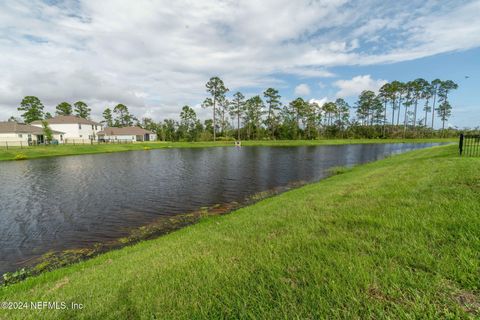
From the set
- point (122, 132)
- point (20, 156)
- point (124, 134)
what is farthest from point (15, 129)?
point (122, 132)

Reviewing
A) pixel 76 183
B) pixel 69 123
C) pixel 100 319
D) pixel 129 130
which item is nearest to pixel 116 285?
pixel 100 319

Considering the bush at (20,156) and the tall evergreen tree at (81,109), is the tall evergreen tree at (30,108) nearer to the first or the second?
Answer: the tall evergreen tree at (81,109)

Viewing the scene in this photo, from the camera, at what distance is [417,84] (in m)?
78.8

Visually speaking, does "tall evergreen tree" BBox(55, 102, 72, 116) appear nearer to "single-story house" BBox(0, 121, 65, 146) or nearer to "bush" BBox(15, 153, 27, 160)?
"single-story house" BBox(0, 121, 65, 146)

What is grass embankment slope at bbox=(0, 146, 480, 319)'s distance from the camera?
2.82m

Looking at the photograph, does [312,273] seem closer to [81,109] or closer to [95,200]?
[95,200]

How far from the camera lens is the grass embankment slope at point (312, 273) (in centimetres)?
282

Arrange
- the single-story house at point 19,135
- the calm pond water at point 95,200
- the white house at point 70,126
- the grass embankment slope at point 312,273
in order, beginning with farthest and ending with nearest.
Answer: the white house at point 70,126 → the single-story house at point 19,135 → the calm pond water at point 95,200 → the grass embankment slope at point 312,273

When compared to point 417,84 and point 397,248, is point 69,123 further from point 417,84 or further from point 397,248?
point 417,84

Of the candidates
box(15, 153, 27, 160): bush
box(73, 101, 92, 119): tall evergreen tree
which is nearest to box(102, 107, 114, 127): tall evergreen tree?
box(73, 101, 92, 119): tall evergreen tree

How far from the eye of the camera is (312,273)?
3.53 m

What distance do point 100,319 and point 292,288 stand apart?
293 centimetres

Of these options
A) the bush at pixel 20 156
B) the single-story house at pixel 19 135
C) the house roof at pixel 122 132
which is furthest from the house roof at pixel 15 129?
the house roof at pixel 122 132

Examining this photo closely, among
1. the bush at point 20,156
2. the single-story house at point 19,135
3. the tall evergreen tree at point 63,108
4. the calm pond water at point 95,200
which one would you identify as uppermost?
the tall evergreen tree at point 63,108
